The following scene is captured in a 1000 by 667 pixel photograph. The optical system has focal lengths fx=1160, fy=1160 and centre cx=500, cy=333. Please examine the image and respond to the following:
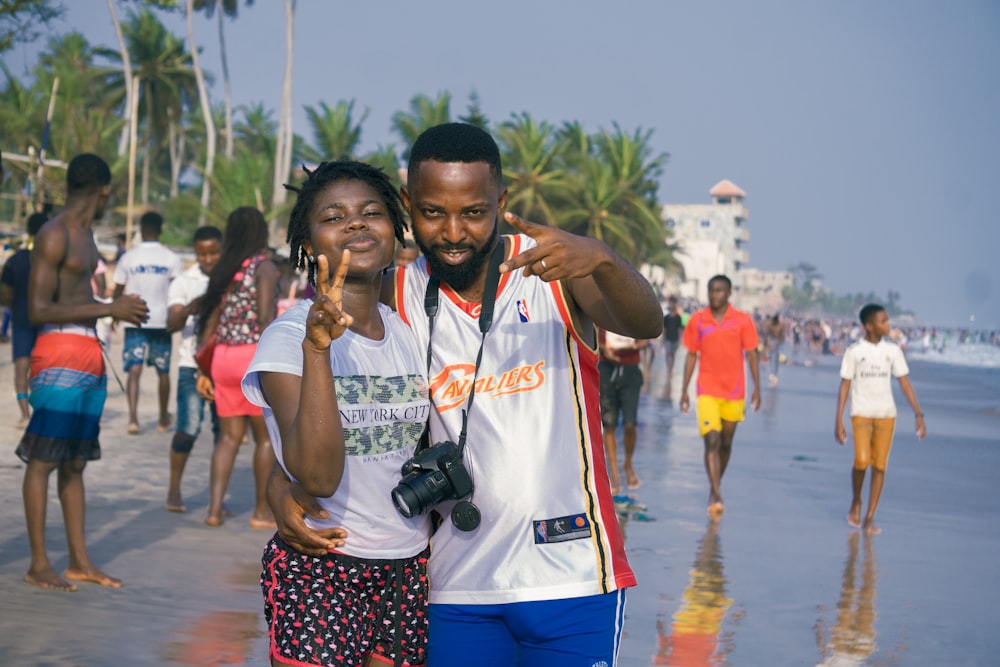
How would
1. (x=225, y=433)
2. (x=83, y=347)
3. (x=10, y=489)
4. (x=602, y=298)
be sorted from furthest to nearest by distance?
(x=10, y=489), (x=225, y=433), (x=83, y=347), (x=602, y=298)

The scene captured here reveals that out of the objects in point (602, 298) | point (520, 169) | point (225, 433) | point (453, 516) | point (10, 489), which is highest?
point (520, 169)

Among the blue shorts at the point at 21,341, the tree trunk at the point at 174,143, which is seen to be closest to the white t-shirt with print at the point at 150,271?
the blue shorts at the point at 21,341

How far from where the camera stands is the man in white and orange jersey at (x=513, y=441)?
117 inches

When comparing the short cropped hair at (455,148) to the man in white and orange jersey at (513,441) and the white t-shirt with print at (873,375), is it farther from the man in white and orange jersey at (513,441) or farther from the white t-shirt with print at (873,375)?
the white t-shirt with print at (873,375)

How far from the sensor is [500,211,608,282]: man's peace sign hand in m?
2.66

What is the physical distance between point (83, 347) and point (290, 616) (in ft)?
11.8

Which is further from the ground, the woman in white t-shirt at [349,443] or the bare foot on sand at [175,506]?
the woman in white t-shirt at [349,443]

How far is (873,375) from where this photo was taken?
10.4 m

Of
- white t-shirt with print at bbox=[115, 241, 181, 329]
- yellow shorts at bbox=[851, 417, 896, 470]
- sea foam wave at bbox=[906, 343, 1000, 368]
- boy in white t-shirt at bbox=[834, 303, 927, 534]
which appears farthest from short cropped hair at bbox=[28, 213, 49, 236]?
sea foam wave at bbox=[906, 343, 1000, 368]

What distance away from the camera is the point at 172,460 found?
28.1ft

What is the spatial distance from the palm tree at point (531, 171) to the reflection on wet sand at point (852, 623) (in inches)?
2006

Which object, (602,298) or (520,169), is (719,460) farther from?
(520,169)

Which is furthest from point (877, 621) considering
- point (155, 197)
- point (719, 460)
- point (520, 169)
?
point (155, 197)

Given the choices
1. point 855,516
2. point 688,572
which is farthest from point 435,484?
point 855,516
